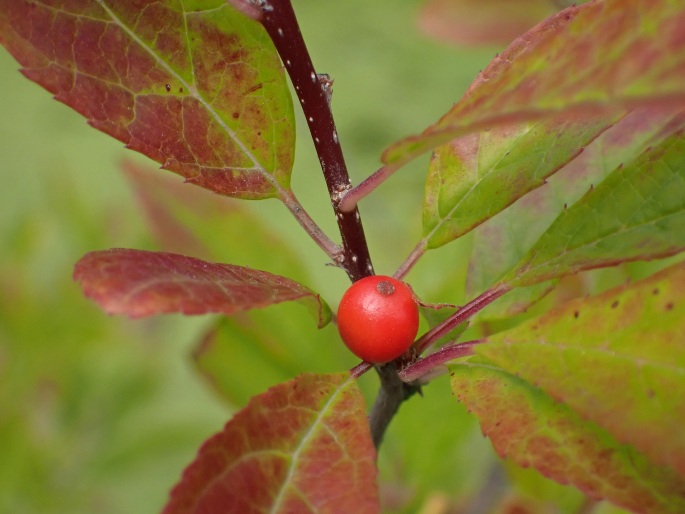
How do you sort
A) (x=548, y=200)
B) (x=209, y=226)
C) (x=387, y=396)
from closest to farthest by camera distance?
1. (x=387, y=396)
2. (x=548, y=200)
3. (x=209, y=226)

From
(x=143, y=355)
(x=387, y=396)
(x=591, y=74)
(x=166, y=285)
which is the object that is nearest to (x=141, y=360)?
(x=143, y=355)

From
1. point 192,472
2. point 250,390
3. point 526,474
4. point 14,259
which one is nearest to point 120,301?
point 192,472

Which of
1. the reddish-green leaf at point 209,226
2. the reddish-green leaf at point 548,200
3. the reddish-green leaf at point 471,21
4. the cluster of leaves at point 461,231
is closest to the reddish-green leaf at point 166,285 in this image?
the cluster of leaves at point 461,231

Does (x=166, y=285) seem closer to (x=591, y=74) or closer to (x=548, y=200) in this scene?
(x=591, y=74)

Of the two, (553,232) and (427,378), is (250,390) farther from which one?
(553,232)

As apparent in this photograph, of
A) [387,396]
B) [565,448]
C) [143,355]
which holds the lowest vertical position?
[565,448]

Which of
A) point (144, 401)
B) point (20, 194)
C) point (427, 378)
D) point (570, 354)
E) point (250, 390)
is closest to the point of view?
point (570, 354)

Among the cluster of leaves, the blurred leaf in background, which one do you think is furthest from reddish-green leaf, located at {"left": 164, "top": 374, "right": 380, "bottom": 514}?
the blurred leaf in background
